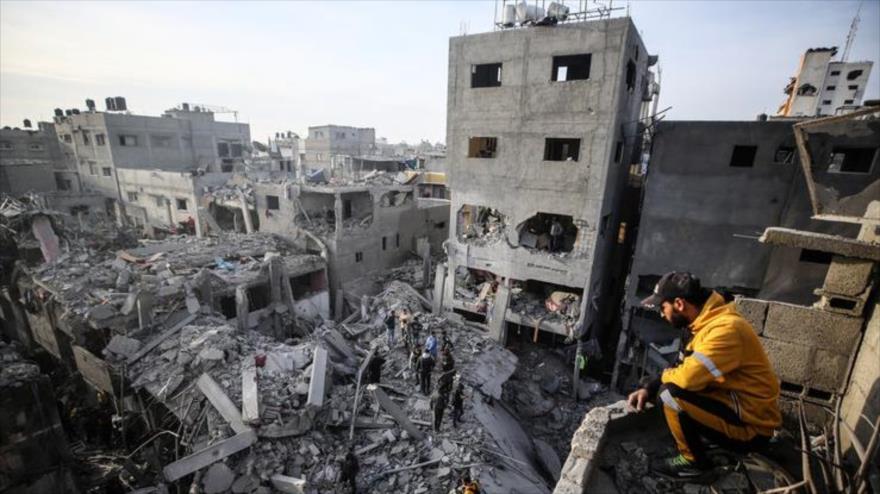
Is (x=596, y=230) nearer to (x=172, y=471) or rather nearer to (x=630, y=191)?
(x=630, y=191)

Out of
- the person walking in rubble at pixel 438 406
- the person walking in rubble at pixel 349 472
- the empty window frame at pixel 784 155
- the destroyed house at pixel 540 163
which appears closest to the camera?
the person walking in rubble at pixel 349 472

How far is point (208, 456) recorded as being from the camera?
24.9 ft

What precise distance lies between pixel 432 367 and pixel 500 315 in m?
4.92

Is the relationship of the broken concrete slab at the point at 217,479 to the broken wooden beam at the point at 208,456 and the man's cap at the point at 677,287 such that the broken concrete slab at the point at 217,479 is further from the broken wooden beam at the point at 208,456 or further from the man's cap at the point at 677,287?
the man's cap at the point at 677,287

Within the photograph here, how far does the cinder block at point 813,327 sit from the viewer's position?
4.31 metres

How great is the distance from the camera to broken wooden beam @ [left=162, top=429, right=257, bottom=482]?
742 cm

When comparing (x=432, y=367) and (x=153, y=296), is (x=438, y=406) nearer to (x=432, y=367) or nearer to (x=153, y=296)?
(x=432, y=367)

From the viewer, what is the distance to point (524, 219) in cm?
1486

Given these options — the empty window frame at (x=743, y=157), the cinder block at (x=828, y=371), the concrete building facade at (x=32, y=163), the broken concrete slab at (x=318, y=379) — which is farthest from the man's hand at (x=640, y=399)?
the concrete building facade at (x=32, y=163)

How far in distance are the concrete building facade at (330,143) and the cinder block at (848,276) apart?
39.8 meters

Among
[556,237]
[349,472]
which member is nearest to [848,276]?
[349,472]

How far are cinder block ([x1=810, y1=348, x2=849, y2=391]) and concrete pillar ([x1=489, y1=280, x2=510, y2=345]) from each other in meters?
10.7

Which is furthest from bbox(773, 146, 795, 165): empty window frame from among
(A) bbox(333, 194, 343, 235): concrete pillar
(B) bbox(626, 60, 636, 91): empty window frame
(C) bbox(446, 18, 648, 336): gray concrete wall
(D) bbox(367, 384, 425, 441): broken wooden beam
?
(A) bbox(333, 194, 343, 235): concrete pillar

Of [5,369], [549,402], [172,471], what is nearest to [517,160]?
[549,402]
